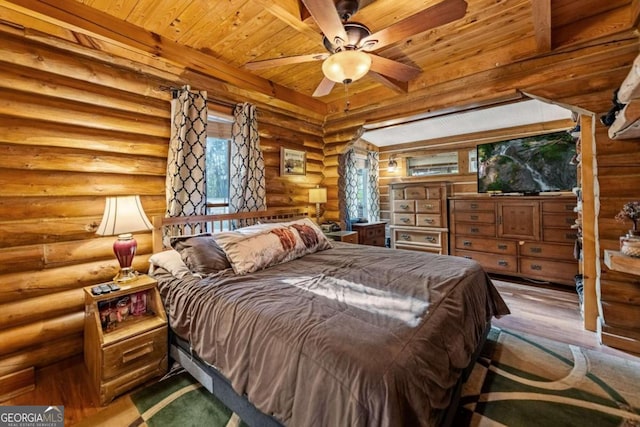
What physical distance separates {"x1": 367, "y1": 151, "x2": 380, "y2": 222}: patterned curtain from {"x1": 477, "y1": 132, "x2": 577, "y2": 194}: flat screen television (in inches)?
80.1

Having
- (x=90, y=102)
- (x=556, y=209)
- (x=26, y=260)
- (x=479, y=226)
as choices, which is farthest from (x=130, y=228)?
(x=556, y=209)

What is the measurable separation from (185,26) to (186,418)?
115 inches

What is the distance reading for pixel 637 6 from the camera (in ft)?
6.42

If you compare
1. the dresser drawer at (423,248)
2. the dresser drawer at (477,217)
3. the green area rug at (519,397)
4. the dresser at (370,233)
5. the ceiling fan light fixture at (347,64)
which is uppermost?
the ceiling fan light fixture at (347,64)

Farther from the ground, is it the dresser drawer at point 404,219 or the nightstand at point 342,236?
the dresser drawer at point 404,219

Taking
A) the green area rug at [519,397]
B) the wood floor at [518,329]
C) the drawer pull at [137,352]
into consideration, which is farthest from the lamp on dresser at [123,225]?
the green area rug at [519,397]

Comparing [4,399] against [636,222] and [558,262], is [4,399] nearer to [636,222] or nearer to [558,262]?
[636,222]

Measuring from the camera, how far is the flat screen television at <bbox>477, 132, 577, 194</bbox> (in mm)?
3822

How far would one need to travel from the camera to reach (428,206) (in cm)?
475

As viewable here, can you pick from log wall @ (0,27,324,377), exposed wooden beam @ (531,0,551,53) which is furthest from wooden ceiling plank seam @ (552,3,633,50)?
log wall @ (0,27,324,377)

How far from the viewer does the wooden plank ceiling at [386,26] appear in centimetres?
203

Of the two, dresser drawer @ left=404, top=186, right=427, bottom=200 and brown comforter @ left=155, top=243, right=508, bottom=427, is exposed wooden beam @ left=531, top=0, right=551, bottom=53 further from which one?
dresser drawer @ left=404, top=186, right=427, bottom=200

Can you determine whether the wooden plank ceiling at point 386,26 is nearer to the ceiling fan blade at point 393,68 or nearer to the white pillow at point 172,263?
the ceiling fan blade at point 393,68

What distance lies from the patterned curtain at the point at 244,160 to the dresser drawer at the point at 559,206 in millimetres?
3897
